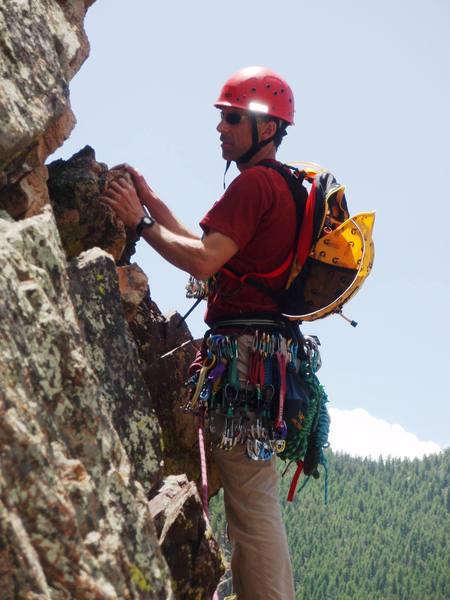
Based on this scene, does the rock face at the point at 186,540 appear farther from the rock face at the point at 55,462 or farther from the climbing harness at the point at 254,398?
the rock face at the point at 55,462

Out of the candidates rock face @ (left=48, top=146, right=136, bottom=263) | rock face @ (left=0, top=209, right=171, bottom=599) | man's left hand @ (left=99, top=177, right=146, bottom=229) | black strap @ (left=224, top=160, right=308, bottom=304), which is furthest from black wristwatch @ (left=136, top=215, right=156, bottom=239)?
rock face @ (left=0, top=209, right=171, bottom=599)

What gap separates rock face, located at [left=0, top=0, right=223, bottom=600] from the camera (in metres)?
5.12

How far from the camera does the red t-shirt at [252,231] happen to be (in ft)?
25.6

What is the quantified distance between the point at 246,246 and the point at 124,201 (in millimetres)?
1237

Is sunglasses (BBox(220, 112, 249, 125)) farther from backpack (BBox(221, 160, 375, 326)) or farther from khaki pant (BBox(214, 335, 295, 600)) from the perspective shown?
khaki pant (BBox(214, 335, 295, 600))

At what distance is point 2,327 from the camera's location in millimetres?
5273

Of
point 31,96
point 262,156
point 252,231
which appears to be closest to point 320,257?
point 252,231

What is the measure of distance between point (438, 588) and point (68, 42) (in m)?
176

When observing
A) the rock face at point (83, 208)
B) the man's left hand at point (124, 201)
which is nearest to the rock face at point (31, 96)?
the rock face at point (83, 208)

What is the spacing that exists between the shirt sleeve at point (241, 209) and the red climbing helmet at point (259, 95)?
844 mm

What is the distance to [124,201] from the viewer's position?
8.41m

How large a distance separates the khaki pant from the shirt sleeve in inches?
43.2

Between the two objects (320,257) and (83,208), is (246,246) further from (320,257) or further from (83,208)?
(83,208)

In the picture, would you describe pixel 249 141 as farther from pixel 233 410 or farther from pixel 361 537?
pixel 361 537
